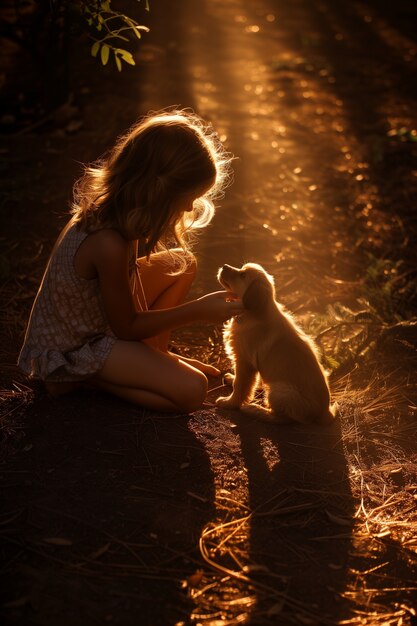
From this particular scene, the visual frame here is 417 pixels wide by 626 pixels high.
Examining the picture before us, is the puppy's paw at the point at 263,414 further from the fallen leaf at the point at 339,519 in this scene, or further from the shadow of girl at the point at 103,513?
the fallen leaf at the point at 339,519

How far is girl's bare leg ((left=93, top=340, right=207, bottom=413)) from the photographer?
3711 mm

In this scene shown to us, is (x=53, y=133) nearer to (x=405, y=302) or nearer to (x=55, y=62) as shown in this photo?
(x=55, y=62)

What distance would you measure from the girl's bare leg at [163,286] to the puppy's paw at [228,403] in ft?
1.22

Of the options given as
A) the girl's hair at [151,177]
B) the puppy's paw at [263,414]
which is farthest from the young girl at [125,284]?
the puppy's paw at [263,414]

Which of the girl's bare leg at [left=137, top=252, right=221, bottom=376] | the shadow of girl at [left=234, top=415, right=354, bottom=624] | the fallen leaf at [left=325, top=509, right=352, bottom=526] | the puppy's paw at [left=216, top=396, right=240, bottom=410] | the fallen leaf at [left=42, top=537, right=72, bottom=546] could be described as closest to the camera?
the shadow of girl at [left=234, top=415, right=354, bottom=624]

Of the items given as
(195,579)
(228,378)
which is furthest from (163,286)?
(195,579)

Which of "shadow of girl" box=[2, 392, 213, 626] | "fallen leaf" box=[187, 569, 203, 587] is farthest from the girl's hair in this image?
"fallen leaf" box=[187, 569, 203, 587]

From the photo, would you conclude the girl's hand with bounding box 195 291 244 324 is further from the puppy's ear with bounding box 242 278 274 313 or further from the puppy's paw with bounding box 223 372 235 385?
the puppy's paw with bounding box 223 372 235 385

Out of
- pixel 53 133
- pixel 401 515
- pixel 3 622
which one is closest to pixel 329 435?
pixel 401 515

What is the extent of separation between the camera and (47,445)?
11.2 feet

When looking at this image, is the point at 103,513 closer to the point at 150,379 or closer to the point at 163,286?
the point at 150,379

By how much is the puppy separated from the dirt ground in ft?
0.46

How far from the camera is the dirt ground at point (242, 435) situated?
2.71 m

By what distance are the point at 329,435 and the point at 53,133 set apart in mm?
4838
